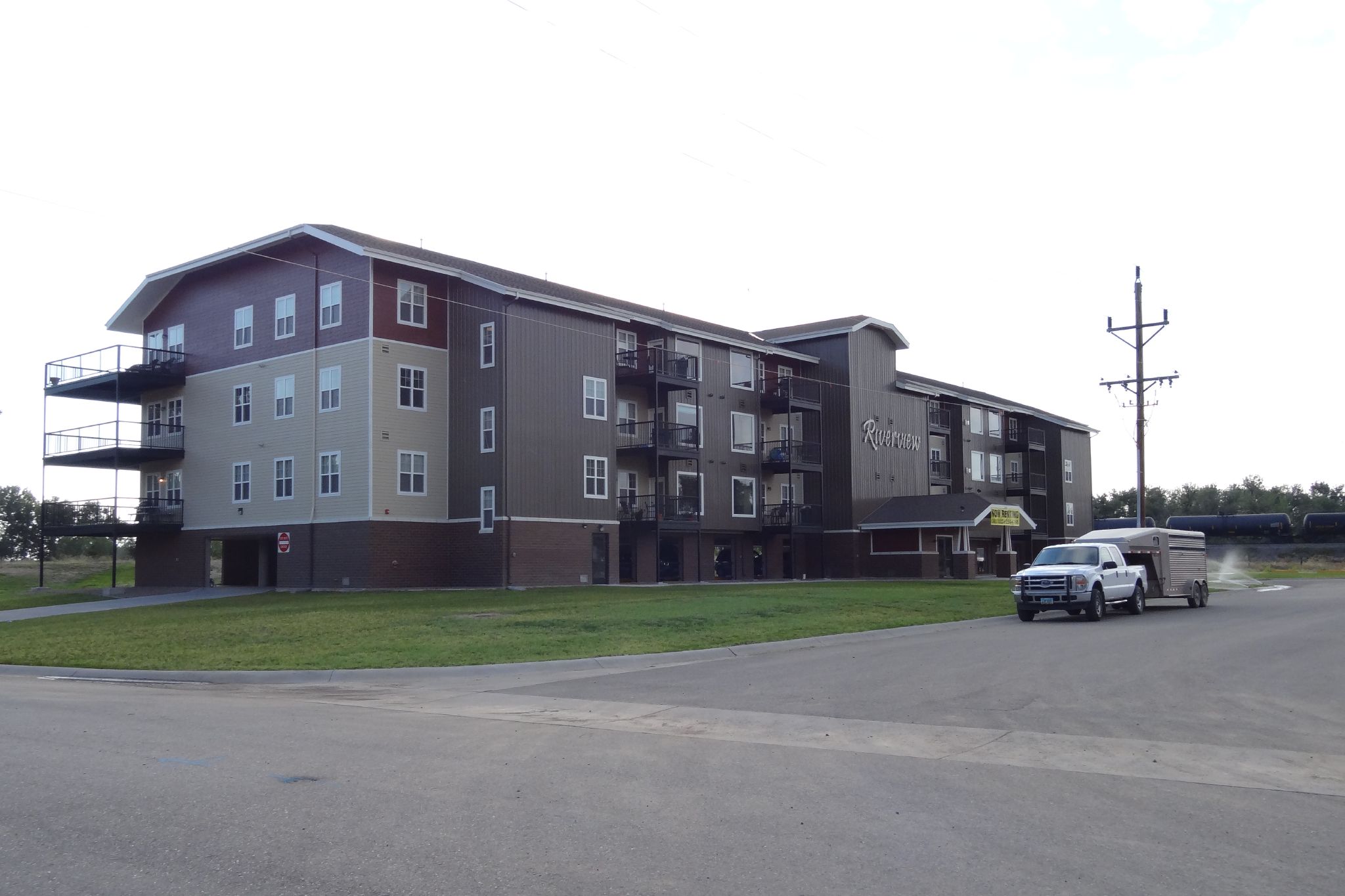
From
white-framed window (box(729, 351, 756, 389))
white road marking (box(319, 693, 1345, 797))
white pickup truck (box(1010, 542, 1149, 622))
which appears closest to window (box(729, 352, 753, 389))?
white-framed window (box(729, 351, 756, 389))

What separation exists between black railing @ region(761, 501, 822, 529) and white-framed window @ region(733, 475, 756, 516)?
79 cm

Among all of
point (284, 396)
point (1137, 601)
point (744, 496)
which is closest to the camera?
point (1137, 601)

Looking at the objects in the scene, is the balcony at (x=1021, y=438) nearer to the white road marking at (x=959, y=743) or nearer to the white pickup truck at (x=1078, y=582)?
the white pickup truck at (x=1078, y=582)

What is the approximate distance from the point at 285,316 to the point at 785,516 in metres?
24.2

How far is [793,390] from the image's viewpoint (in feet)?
179

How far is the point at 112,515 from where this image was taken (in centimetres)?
4544

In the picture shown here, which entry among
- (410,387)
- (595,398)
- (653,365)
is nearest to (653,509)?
(595,398)

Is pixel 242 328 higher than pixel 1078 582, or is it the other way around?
pixel 242 328

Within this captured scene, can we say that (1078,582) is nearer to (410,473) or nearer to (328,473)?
(410,473)

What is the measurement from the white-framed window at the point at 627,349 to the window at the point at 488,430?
22.5ft

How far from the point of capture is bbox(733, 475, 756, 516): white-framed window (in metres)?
50.6

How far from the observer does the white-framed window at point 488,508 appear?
3959 cm

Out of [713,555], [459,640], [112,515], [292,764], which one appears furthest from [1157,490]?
[292,764]

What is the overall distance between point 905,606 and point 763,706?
57.0 feet
